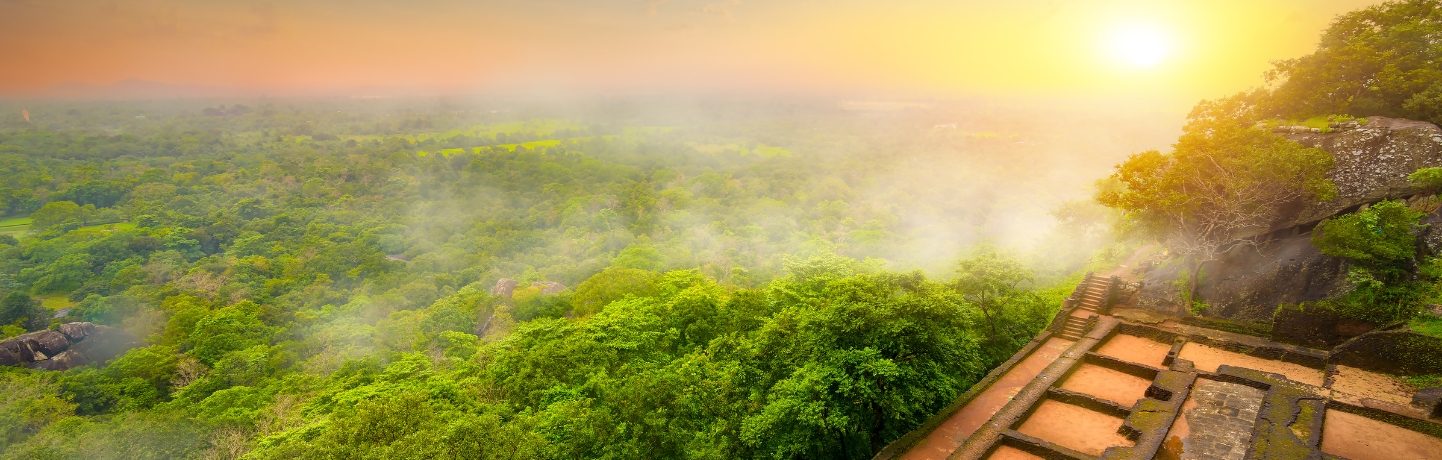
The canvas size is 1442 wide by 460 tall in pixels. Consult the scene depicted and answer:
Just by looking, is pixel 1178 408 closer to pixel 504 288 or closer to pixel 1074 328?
pixel 1074 328

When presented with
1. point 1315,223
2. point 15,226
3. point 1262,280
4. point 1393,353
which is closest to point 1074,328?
point 1262,280

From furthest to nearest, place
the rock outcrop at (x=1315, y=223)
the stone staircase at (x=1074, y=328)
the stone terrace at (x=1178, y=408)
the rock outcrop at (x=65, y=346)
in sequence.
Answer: the rock outcrop at (x=65, y=346) → the stone staircase at (x=1074, y=328) → the rock outcrop at (x=1315, y=223) → the stone terrace at (x=1178, y=408)

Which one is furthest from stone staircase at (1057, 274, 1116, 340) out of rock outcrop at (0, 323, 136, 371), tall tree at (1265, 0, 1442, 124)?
rock outcrop at (0, 323, 136, 371)

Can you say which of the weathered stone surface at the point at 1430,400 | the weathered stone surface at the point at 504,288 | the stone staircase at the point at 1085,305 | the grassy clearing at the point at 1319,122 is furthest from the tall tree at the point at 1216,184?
the weathered stone surface at the point at 504,288

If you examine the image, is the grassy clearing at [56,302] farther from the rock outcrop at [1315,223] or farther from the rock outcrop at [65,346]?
the rock outcrop at [1315,223]

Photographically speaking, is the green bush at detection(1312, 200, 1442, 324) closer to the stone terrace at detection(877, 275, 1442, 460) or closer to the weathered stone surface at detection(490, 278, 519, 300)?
the stone terrace at detection(877, 275, 1442, 460)

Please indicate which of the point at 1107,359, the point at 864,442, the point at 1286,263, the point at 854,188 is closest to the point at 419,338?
the point at 864,442
